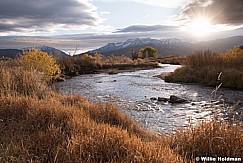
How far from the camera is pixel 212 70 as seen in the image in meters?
21.8

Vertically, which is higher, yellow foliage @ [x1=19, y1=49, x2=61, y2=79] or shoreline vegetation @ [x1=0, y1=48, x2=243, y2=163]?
yellow foliage @ [x1=19, y1=49, x2=61, y2=79]

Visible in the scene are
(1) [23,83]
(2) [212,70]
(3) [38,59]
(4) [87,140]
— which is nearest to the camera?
(4) [87,140]

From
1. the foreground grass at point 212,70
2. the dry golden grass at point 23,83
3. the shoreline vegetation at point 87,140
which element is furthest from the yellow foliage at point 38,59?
the shoreline vegetation at point 87,140

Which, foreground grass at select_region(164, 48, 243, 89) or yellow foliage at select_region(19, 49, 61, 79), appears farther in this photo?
foreground grass at select_region(164, 48, 243, 89)

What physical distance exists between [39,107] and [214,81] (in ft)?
56.2

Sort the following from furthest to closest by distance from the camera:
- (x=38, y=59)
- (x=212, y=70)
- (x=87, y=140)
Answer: (x=212, y=70) → (x=38, y=59) → (x=87, y=140)

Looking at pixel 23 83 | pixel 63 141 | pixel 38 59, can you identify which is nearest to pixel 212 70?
pixel 38 59

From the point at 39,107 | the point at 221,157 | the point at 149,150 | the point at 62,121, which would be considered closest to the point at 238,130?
the point at 221,157

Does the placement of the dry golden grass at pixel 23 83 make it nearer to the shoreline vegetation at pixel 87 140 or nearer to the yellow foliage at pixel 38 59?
the shoreline vegetation at pixel 87 140

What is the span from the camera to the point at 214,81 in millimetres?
20703

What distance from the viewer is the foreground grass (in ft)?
64.3

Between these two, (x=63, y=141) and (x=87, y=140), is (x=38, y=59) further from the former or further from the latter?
(x=87, y=140)

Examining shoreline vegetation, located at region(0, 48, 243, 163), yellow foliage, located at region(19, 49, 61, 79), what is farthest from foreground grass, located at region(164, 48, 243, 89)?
shoreline vegetation, located at region(0, 48, 243, 163)

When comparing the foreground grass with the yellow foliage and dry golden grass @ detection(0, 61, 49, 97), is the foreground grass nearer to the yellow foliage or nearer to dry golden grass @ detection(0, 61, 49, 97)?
the yellow foliage
